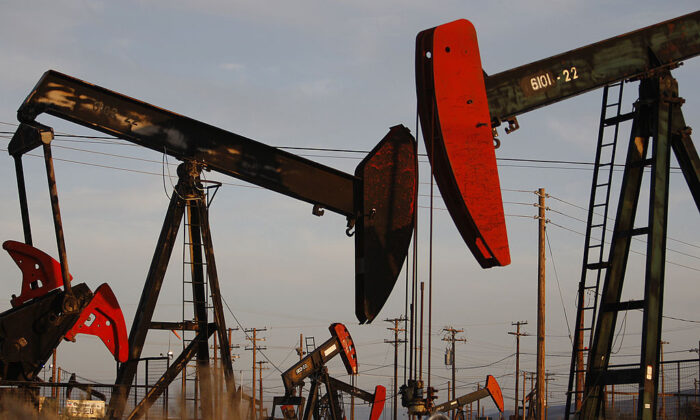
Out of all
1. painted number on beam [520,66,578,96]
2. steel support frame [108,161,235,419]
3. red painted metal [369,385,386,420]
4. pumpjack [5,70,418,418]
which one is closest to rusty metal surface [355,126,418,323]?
pumpjack [5,70,418,418]

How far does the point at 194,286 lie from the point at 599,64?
5.40 m

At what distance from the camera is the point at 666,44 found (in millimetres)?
9477

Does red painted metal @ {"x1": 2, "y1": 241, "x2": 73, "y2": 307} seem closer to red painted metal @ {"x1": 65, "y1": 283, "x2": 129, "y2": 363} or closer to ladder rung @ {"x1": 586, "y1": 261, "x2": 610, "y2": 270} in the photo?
red painted metal @ {"x1": 65, "y1": 283, "x2": 129, "y2": 363}

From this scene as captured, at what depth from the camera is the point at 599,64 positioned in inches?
366

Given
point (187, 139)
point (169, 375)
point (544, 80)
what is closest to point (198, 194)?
point (187, 139)

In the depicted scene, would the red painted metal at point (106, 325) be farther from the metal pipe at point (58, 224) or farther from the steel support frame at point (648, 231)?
the steel support frame at point (648, 231)

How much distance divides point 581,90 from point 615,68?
0.50 metres

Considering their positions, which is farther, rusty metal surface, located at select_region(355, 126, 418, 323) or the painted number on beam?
the painted number on beam

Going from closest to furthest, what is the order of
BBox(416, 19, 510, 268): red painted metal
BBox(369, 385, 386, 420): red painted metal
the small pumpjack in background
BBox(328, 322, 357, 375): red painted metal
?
BBox(416, 19, 510, 268): red painted metal < the small pumpjack in background < BBox(328, 322, 357, 375): red painted metal < BBox(369, 385, 386, 420): red painted metal

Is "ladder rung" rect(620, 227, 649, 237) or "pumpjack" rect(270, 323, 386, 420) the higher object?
"ladder rung" rect(620, 227, 649, 237)

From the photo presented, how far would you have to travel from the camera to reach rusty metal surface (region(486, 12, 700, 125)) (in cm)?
884

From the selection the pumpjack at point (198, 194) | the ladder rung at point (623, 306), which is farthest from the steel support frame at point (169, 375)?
the ladder rung at point (623, 306)

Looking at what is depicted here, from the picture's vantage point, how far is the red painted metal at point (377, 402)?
14516 mm

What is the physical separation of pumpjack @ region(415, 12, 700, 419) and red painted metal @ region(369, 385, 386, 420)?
5.08 m
